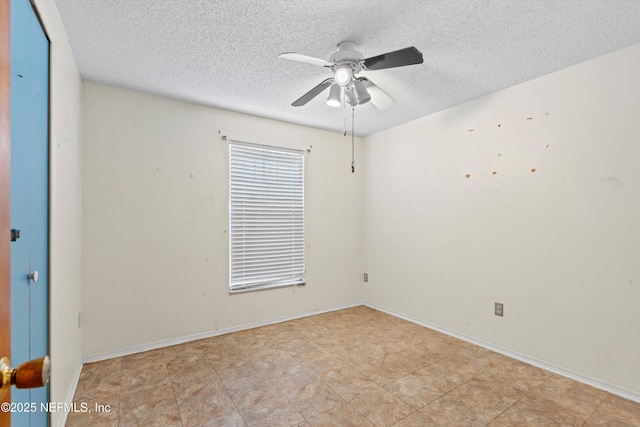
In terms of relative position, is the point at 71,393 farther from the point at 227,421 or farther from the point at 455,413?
the point at 455,413

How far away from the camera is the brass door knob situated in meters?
0.55

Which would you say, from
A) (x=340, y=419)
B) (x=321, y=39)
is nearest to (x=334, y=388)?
(x=340, y=419)

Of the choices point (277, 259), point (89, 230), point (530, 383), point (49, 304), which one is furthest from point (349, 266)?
point (49, 304)

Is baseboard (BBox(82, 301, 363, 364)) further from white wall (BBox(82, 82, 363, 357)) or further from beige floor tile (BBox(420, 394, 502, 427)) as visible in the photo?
beige floor tile (BBox(420, 394, 502, 427))

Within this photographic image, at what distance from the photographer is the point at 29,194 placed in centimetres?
136

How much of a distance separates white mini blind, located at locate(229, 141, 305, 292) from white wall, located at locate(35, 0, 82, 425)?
1.35m

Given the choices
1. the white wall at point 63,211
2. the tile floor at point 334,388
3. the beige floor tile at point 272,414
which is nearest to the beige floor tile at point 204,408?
the tile floor at point 334,388

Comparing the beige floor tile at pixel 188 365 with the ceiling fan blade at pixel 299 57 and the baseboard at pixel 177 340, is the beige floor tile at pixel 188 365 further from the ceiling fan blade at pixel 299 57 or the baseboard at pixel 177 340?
the ceiling fan blade at pixel 299 57

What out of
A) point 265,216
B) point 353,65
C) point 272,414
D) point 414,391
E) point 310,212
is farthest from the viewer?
point 310,212

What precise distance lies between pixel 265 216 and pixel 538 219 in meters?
2.72

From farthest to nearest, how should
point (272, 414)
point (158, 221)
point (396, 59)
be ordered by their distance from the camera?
1. point (158, 221)
2. point (272, 414)
3. point (396, 59)

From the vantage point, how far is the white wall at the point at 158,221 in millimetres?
2645

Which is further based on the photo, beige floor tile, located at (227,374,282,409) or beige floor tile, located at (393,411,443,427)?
beige floor tile, located at (227,374,282,409)

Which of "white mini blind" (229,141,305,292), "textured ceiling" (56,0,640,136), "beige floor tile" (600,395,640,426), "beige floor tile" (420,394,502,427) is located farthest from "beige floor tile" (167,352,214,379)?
"beige floor tile" (600,395,640,426)
